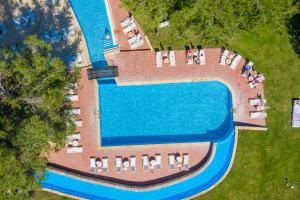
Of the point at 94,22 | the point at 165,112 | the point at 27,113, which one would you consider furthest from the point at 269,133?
the point at 27,113

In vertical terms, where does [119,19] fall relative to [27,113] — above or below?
above

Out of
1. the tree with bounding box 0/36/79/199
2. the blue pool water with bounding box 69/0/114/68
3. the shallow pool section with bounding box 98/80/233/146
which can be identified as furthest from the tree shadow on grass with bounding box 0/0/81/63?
the shallow pool section with bounding box 98/80/233/146

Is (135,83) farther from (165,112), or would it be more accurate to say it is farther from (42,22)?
(42,22)

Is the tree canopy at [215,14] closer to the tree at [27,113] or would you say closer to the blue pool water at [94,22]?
the blue pool water at [94,22]

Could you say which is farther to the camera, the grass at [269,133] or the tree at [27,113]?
the grass at [269,133]

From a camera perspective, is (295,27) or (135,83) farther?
(295,27)

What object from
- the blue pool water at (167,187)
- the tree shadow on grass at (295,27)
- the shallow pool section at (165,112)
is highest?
the tree shadow on grass at (295,27)

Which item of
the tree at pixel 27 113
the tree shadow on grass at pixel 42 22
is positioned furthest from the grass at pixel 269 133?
the tree at pixel 27 113
